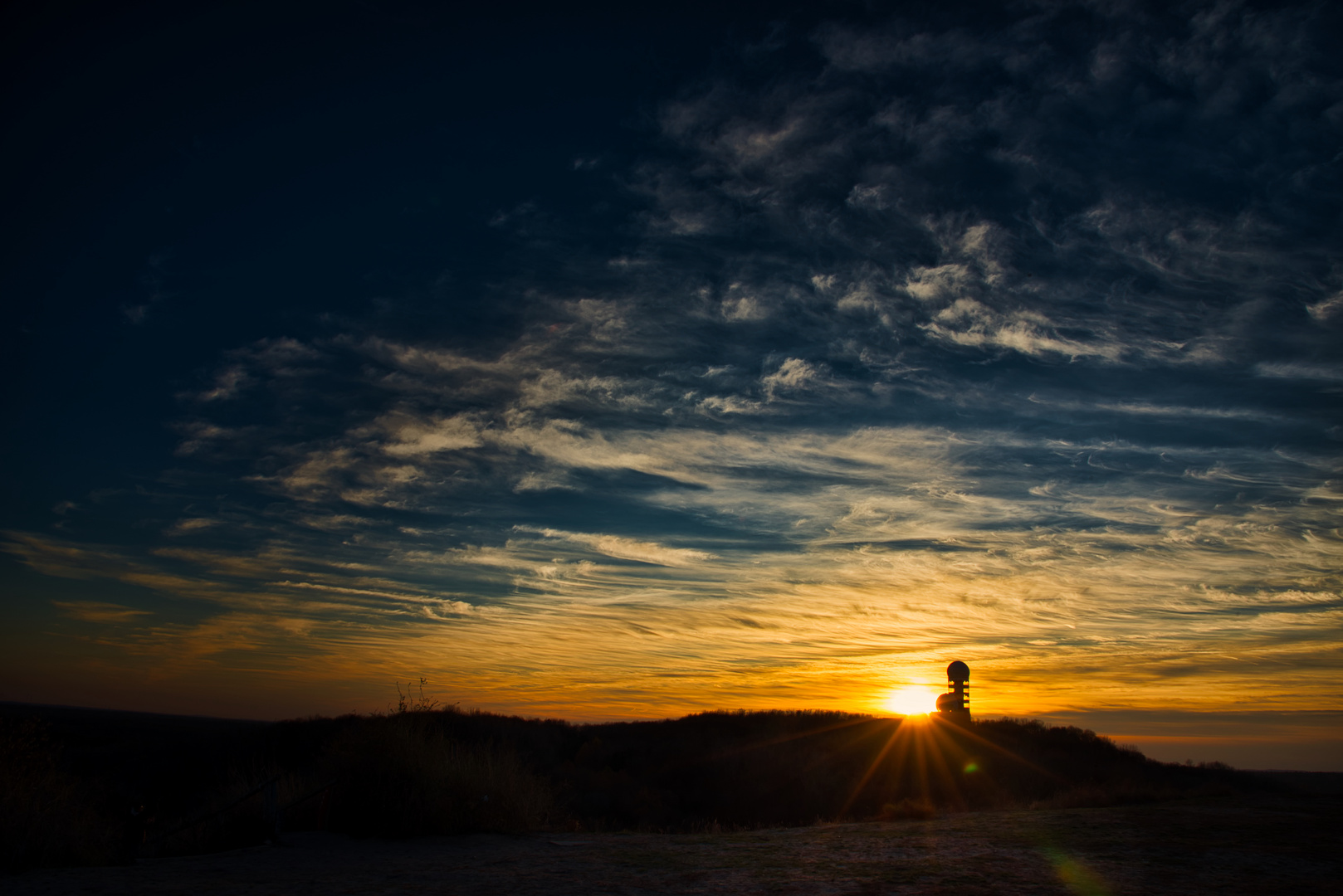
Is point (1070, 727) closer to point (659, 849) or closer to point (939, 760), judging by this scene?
point (939, 760)

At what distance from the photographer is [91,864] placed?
9.78 metres

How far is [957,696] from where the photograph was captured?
3112 centimetres

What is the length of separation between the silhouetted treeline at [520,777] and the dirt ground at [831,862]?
86 cm

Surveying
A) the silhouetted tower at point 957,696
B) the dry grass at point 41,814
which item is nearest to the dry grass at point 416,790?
the dry grass at point 41,814

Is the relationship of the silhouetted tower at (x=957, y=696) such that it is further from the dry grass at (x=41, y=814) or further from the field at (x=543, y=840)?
the dry grass at (x=41, y=814)

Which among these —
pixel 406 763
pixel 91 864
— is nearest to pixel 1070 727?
pixel 406 763

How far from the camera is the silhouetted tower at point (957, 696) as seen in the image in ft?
102

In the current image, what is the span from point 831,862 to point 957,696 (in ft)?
82.2

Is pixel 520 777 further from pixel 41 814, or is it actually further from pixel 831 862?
pixel 831 862

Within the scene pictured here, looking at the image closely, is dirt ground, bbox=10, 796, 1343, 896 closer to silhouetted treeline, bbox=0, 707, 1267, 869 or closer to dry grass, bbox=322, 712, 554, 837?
dry grass, bbox=322, 712, 554, 837

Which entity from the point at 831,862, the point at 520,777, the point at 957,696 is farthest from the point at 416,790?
the point at 957,696

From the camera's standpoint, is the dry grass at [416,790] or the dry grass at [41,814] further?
the dry grass at [416,790]

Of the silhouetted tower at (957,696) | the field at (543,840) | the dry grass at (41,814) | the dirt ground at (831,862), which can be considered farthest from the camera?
the silhouetted tower at (957,696)

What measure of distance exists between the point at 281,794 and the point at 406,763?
3.64 metres
